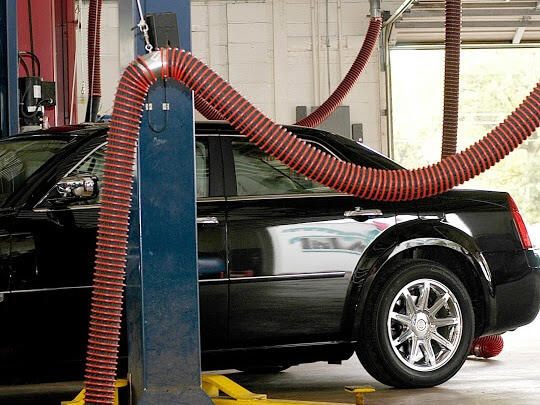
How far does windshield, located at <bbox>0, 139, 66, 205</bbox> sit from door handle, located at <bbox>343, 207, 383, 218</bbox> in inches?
68.8

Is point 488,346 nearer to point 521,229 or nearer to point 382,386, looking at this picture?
point 521,229

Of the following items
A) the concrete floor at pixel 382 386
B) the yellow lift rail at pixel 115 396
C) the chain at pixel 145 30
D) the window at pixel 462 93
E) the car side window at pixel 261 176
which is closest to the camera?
the chain at pixel 145 30

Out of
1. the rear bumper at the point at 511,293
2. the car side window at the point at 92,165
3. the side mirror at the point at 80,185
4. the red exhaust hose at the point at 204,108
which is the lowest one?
the rear bumper at the point at 511,293

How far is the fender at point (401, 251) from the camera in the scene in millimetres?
6352

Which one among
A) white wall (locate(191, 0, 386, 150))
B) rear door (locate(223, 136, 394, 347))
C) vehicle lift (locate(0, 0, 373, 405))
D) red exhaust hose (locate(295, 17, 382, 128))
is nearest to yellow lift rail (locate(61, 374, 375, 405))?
vehicle lift (locate(0, 0, 373, 405))

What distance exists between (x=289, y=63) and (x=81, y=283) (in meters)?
10.2

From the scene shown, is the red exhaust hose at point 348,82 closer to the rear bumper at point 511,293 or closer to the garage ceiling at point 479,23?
the rear bumper at point 511,293

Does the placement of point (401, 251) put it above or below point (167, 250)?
below

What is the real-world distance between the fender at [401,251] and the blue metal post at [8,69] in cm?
419

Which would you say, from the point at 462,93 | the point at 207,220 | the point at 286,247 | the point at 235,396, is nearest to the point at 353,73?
the point at 286,247

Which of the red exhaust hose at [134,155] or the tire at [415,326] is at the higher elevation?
the red exhaust hose at [134,155]

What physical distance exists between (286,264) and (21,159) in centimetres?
169

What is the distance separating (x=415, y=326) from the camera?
21.3 ft

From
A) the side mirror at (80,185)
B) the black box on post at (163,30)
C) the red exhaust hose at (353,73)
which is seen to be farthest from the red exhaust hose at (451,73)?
the red exhaust hose at (353,73)
